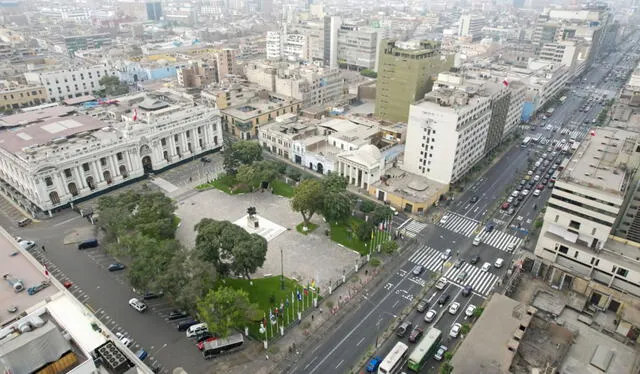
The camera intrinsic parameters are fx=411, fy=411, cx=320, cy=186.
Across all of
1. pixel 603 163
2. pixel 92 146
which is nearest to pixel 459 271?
pixel 603 163

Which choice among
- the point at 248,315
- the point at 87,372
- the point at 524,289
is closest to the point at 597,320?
the point at 524,289

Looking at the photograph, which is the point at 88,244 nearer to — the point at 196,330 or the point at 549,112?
the point at 196,330

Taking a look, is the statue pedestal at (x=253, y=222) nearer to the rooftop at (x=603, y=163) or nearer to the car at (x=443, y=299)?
the car at (x=443, y=299)

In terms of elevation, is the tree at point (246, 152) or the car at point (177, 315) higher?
the tree at point (246, 152)

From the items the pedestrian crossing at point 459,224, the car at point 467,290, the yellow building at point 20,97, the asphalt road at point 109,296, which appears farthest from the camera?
the yellow building at point 20,97

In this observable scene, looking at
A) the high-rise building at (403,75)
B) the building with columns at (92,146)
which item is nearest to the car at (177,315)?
the building with columns at (92,146)

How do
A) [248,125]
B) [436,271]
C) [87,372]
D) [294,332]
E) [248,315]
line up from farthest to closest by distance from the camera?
[248,125] < [436,271] < [294,332] < [248,315] < [87,372]

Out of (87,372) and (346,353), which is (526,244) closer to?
(346,353)
